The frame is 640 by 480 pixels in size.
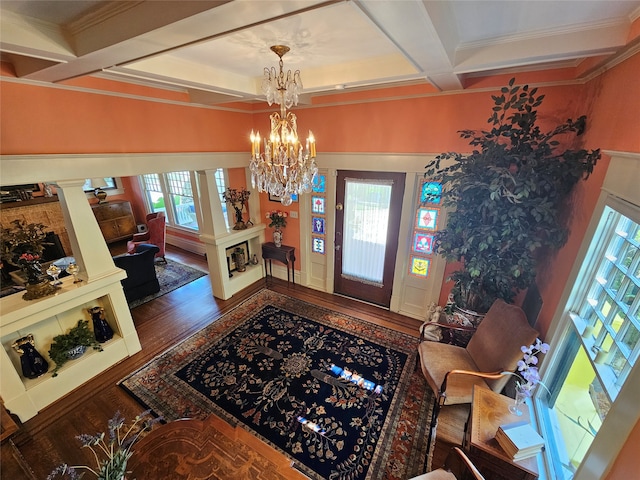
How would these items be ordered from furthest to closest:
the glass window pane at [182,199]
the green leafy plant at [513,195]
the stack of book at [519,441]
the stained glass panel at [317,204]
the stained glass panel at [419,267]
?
the glass window pane at [182,199]
the stained glass panel at [317,204]
the stained glass panel at [419,267]
the green leafy plant at [513,195]
the stack of book at [519,441]

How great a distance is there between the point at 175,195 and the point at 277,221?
3207 mm

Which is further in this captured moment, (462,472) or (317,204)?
(317,204)

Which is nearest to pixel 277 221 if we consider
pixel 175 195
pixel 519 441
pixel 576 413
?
pixel 175 195

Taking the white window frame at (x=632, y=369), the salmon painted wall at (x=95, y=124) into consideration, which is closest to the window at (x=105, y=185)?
the salmon painted wall at (x=95, y=124)

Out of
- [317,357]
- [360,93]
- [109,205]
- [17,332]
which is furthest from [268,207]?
[109,205]

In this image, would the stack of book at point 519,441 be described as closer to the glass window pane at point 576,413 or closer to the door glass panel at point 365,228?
the glass window pane at point 576,413

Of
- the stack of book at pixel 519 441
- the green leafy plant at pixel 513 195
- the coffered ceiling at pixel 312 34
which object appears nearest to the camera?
the coffered ceiling at pixel 312 34

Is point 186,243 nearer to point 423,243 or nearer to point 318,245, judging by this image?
point 318,245

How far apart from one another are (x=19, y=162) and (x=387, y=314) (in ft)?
13.4

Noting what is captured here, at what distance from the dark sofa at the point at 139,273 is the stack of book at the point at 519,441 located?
4456mm

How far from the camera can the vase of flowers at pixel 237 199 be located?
13.8 ft

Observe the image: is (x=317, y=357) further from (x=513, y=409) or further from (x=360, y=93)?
(x=360, y=93)

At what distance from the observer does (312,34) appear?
1.72 meters

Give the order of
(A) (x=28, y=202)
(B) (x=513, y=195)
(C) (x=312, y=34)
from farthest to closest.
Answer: (A) (x=28, y=202), (B) (x=513, y=195), (C) (x=312, y=34)
